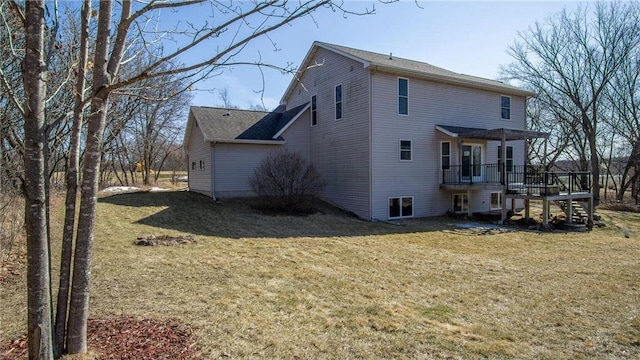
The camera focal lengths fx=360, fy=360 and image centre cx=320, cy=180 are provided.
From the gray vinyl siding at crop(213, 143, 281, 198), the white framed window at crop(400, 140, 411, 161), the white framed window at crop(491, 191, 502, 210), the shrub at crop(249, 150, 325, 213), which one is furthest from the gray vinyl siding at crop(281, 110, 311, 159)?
the white framed window at crop(491, 191, 502, 210)

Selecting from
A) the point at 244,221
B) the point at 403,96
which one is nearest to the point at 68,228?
the point at 244,221

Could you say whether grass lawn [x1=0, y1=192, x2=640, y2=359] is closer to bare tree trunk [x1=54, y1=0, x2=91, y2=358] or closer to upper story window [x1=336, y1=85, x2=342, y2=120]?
bare tree trunk [x1=54, y1=0, x2=91, y2=358]

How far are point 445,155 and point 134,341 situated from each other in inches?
586

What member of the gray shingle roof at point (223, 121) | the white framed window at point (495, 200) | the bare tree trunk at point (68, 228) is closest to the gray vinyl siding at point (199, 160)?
the gray shingle roof at point (223, 121)

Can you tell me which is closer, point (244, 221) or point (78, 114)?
point (78, 114)

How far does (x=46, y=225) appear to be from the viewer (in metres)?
2.61

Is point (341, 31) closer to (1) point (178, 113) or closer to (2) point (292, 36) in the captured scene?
(2) point (292, 36)

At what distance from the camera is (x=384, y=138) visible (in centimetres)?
1428

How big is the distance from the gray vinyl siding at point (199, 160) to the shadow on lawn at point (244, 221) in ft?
3.74

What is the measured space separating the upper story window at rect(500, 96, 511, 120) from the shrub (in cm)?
1028

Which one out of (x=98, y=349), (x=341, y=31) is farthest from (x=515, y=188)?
(x=98, y=349)

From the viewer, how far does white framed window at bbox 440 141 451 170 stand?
Answer: 52.4 feet

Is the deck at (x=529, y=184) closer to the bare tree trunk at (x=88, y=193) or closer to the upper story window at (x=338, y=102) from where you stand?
the upper story window at (x=338, y=102)

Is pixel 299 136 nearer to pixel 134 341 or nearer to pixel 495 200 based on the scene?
pixel 495 200
